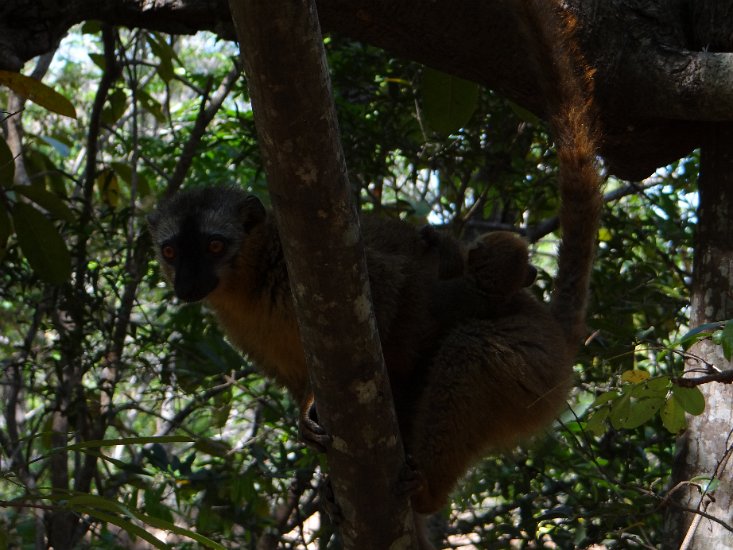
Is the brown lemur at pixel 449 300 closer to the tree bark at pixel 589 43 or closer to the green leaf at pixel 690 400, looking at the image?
the tree bark at pixel 589 43

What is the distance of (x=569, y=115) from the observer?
338cm

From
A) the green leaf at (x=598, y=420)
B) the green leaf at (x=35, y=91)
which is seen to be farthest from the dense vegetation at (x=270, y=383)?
the green leaf at (x=598, y=420)

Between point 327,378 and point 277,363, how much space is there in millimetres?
1249

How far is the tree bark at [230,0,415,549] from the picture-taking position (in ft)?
6.89

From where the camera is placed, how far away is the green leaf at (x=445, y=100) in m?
4.46

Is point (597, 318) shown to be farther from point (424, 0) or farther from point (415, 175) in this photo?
point (424, 0)

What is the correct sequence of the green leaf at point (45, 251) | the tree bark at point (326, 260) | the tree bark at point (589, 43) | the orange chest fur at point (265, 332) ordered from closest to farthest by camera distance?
the tree bark at point (326, 260), the tree bark at point (589, 43), the orange chest fur at point (265, 332), the green leaf at point (45, 251)

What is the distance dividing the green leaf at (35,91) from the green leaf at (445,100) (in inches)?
71.8

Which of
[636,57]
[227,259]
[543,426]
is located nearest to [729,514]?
[543,426]

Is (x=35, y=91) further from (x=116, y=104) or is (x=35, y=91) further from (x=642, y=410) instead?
(x=642, y=410)

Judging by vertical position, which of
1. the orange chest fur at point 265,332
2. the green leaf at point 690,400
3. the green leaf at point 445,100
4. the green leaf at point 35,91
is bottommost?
the green leaf at point 690,400

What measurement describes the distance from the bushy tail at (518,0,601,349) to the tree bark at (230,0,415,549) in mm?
1336

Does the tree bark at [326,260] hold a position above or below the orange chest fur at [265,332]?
below

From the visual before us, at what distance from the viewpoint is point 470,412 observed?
3.48 metres
